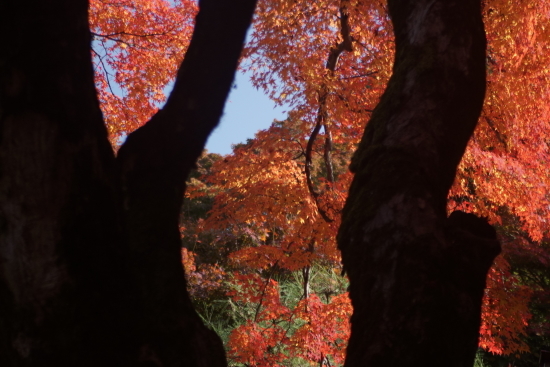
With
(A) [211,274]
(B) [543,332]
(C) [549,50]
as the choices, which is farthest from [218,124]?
(A) [211,274]

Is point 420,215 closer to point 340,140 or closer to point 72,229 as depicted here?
point 72,229

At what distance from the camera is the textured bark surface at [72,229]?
119 centimetres

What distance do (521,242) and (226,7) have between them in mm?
8637

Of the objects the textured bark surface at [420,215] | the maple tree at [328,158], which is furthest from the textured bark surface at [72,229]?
the maple tree at [328,158]

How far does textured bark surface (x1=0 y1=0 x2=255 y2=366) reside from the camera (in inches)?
47.0

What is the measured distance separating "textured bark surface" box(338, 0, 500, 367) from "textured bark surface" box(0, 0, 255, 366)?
1.96ft

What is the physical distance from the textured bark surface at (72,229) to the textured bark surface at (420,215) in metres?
0.60

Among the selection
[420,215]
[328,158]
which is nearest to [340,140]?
[328,158]

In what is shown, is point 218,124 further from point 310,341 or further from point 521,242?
point 521,242

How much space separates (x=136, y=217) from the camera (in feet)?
4.81

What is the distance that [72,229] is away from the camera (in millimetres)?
1235

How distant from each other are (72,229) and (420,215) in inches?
41.1

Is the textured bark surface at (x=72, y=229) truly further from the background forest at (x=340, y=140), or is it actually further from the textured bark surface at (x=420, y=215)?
the background forest at (x=340, y=140)

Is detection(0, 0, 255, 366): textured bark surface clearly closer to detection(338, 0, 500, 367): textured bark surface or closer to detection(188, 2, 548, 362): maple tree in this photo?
detection(338, 0, 500, 367): textured bark surface
